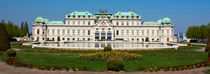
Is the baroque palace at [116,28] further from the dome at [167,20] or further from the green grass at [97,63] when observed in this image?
the green grass at [97,63]

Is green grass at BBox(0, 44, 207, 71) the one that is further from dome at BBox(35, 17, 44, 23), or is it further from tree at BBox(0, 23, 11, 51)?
dome at BBox(35, 17, 44, 23)

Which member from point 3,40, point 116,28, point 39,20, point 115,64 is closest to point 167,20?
point 116,28

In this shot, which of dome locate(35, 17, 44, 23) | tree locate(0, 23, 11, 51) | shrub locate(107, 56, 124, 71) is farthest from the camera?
dome locate(35, 17, 44, 23)

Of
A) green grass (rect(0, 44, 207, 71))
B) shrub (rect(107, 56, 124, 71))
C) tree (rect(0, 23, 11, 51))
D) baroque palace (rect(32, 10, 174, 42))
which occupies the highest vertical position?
baroque palace (rect(32, 10, 174, 42))

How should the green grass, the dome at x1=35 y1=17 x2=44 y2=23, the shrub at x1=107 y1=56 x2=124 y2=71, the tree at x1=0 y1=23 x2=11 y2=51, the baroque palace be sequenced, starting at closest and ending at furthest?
the shrub at x1=107 y1=56 x2=124 y2=71 < the green grass < the tree at x1=0 y1=23 x2=11 y2=51 < the dome at x1=35 y1=17 x2=44 y2=23 < the baroque palace

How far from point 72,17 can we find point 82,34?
336 inches

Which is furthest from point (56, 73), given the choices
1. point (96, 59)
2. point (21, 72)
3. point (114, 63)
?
point (96, 59)

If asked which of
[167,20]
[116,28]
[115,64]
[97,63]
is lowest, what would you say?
[97,63]

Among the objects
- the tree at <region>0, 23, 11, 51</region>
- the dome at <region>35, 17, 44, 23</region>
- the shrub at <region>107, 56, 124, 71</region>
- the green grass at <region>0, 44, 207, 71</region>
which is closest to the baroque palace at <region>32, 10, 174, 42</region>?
the dome at <region>35, 17, 44, 23</region>

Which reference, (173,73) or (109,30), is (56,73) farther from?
(109,30)

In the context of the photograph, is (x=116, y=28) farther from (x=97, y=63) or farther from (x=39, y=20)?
(x=97, y=63)

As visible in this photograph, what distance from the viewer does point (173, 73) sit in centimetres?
1202

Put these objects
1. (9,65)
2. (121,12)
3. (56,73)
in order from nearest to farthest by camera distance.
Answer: (56,73) < (9,65) < (121,12)

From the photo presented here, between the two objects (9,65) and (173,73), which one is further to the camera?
(9,65)
